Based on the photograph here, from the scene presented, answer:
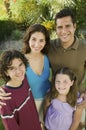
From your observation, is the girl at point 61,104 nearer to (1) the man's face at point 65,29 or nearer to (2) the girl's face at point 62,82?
(2) the girl's face at point 62,82

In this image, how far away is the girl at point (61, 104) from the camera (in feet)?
10.6

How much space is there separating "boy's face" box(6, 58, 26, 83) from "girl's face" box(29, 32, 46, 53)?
1.32 ft

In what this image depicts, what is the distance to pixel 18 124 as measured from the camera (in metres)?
2.72

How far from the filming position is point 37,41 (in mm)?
3062

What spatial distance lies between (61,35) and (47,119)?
0.76 meters

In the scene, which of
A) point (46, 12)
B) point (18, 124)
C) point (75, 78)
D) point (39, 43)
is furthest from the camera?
point (46, 12)

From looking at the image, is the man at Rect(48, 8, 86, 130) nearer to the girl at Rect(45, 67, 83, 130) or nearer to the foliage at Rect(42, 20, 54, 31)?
the girl at Rect(45, 67, 83, 130)

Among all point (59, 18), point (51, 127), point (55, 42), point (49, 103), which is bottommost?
point (51, 127)

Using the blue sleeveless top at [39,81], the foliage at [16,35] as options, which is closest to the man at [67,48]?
the blue sleeveless top at [39,81]

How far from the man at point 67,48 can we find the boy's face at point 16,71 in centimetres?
68

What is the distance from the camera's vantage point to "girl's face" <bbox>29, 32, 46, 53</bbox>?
121 inches

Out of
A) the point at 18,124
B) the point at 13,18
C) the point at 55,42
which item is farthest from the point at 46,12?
the point at 18,124

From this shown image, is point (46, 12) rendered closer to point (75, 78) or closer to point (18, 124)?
point (75, 78)

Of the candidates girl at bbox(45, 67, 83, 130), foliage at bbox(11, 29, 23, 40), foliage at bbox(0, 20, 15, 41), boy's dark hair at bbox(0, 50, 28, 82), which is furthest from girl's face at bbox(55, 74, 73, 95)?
foliage at bbox(0, 20, 15, 41)
